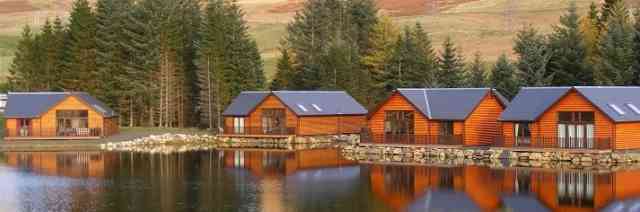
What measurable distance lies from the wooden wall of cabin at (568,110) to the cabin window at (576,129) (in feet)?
0.72

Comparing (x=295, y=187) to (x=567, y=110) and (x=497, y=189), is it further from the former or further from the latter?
(x=567, y=110)

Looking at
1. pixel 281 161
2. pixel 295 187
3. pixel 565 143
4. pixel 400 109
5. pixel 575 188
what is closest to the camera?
pixel 575 188

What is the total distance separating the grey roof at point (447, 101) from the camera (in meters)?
52.8

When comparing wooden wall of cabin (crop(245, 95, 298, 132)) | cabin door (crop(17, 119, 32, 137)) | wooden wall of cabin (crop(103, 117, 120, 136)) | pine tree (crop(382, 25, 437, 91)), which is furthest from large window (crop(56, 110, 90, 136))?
pine tree (crop(382, 25, 437, 91))

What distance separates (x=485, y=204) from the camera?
33.5 metres

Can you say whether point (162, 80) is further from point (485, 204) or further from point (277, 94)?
point (485, 204)

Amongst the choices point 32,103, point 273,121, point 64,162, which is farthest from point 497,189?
point 32,103

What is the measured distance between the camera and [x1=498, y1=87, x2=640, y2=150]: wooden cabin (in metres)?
46.6

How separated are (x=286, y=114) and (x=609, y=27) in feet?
67.5

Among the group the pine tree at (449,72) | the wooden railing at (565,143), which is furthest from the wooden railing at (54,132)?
the wooden railing at (565,143)

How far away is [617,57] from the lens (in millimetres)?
62875

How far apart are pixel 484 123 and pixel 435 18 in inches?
3591

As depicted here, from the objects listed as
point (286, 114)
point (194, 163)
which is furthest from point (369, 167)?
point (286, 114)

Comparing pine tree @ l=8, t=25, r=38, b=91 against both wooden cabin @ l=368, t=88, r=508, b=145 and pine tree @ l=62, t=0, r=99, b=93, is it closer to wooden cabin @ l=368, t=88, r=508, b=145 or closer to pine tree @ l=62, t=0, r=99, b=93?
pine tree @ l=62, t=0, r=99, b=93
